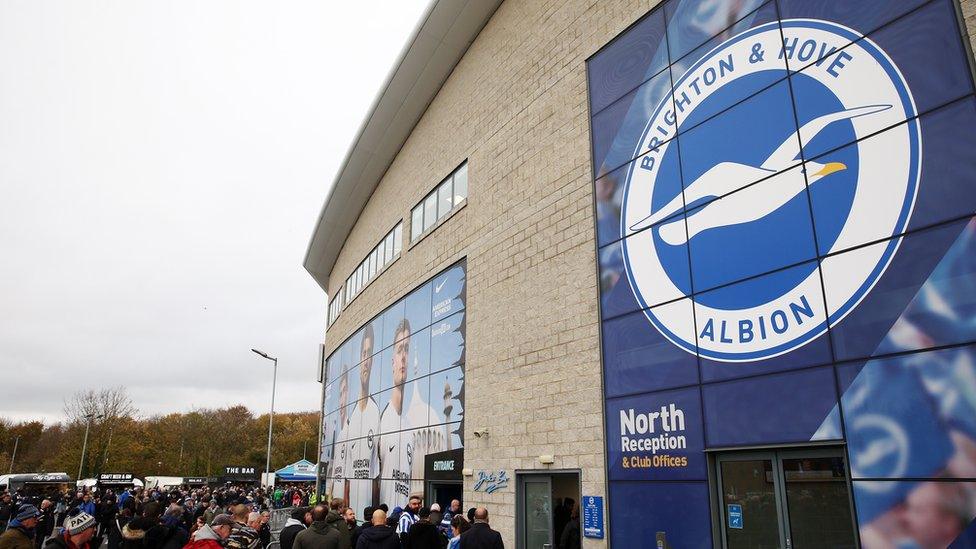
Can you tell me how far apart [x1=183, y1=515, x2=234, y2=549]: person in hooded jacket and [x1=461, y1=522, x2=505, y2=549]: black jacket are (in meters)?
3.67

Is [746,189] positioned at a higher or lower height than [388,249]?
lower

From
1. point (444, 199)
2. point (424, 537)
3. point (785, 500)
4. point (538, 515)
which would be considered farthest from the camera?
point (444, 199)

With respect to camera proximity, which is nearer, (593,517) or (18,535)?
(18,535)

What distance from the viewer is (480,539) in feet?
28.7

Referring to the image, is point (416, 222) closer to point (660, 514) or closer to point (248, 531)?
point (660, 514)

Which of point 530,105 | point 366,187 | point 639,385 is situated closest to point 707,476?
point 639,385

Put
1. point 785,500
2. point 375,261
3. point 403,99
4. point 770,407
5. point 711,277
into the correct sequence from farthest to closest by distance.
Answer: point 375,261, point 403,99, point 711,277, point 770,407, point 785,500

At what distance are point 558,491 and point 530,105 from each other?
32.6 feet

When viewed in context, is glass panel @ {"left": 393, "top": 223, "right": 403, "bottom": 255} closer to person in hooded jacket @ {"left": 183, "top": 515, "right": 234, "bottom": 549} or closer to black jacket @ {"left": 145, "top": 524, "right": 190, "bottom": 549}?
black jacket @ {"left": 145, "top": 524, "right": 190, "bottom": 549}

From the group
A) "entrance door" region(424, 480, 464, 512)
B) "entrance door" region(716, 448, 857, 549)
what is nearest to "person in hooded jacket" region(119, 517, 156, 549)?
"entrance door" region(716, 448, 857, 549)

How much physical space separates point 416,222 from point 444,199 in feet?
7.76

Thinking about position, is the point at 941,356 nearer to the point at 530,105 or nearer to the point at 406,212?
the point at 530,105

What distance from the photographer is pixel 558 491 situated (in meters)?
16.7

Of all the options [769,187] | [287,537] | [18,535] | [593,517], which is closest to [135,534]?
[18,535]
